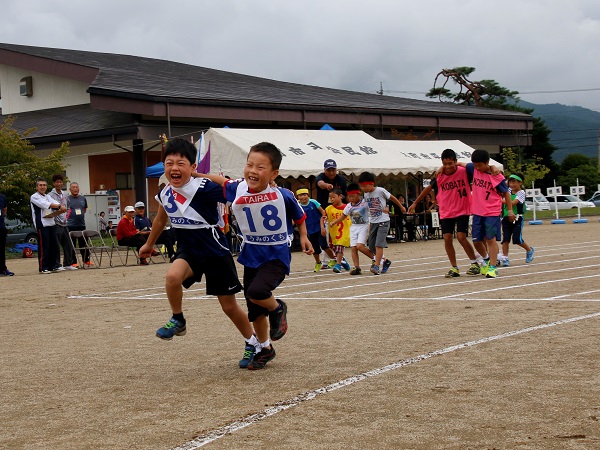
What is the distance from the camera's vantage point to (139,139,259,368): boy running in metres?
6.88

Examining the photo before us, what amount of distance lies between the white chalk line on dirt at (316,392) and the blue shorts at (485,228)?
535cm

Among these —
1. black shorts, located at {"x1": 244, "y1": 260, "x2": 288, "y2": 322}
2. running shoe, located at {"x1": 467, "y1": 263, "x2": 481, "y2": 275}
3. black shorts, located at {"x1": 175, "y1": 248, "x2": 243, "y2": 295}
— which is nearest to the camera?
black shorts, located at {"x1": 244, "y1": 260, "x2": 288, "y2": 322}

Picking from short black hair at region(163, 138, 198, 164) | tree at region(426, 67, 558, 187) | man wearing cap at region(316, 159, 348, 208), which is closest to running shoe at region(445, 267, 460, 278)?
man wearing cap at region(316, 159, 348, 208)

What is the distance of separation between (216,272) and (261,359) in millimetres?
727

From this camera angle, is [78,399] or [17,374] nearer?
[78,399]

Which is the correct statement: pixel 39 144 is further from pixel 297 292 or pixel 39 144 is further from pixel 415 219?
pixel 297 292

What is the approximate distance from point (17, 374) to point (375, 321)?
11.8 ft

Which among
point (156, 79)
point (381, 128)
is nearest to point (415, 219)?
point (381, 128)

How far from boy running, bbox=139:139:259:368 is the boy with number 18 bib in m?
0.12

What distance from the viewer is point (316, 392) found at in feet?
18.7

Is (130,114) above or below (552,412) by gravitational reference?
above

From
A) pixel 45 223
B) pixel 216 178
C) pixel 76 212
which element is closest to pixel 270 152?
pixel 216 178

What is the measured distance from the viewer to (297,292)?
12.9 m

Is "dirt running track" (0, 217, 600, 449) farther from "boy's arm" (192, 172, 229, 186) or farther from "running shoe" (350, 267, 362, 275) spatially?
"running shoe" (350, 267, 362, 275)
